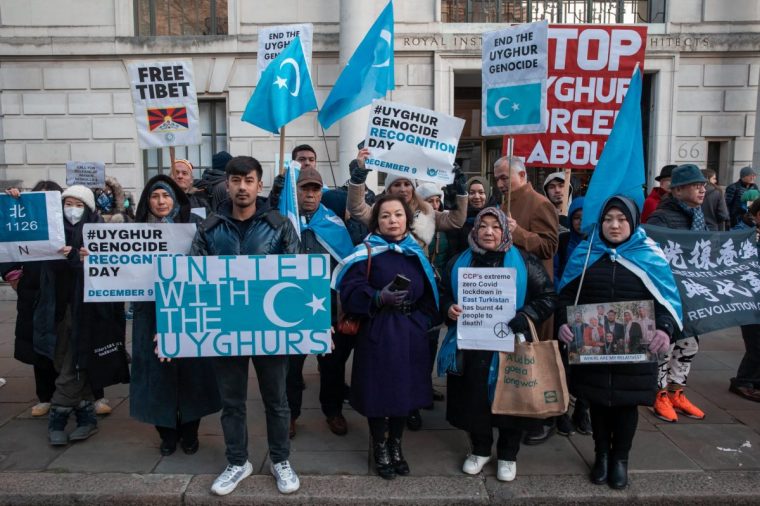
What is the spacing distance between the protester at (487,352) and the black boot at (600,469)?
1.58 ft

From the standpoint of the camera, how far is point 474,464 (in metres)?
3.70

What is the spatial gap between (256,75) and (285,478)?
9.63 metres

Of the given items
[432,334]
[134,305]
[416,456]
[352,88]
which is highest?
[352,88]

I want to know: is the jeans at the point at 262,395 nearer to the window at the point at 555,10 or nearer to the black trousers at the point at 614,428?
the black trousers at the point at 614,428

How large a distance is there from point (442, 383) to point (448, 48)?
7.89 metres

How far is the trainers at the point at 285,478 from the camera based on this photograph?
3488 mm

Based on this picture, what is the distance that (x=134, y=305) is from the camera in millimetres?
3916

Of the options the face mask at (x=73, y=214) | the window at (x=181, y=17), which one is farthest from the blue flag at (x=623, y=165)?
the window at (x=181, y=17)

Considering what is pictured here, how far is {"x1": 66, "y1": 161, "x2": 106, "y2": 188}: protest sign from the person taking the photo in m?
7.50

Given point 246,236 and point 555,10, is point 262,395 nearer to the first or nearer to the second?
point 246,236

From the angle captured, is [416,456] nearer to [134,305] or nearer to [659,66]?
[134,305]

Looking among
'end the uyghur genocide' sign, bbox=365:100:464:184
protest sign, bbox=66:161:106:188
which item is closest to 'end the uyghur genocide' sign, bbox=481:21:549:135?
'end the uyghur genocide' sign, bbox=365:100:464:184

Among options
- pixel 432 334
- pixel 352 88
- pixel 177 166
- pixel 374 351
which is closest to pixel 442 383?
pixel 432 334

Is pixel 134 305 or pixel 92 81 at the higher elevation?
pixel 92 81
